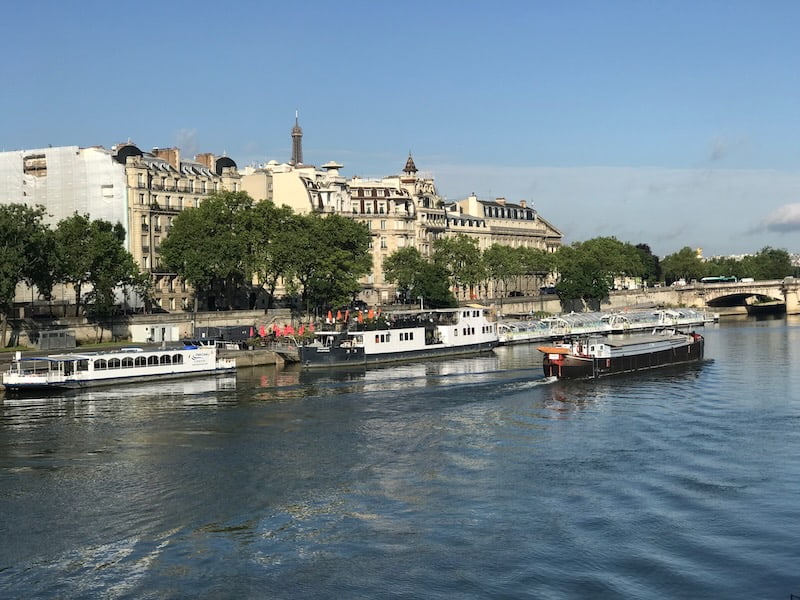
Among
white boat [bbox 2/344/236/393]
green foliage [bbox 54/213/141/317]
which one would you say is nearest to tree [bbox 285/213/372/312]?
green foliage [bbox 54/213/141/317]

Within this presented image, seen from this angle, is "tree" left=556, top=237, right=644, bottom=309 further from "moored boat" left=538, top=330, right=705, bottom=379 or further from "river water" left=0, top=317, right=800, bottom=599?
"river water" left=0, top=317, right=800, bottom=599

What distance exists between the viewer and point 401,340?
91312mm

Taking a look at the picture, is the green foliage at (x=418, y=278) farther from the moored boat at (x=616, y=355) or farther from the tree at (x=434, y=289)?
the moored boat at (x=616, y=355)

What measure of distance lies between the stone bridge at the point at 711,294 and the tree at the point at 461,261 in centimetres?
3549

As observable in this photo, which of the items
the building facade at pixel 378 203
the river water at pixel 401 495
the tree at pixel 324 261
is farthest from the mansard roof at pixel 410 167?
the river water at pixel 401 495

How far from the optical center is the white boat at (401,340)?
85438 millimetres

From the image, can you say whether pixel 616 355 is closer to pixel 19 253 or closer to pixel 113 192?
pixel 19 253

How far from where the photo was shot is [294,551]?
109 ft

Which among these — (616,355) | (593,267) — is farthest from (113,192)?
(593,267)

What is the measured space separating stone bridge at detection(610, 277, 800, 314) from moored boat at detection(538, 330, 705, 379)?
83.3 meters

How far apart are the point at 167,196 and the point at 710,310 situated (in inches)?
3745

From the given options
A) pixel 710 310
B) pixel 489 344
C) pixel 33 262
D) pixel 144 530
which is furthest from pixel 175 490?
pixel 710 310

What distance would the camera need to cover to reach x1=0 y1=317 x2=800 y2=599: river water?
30938mm

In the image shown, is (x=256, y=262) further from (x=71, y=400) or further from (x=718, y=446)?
(x=718, y=446)
